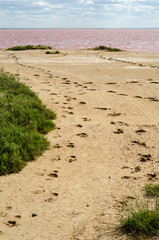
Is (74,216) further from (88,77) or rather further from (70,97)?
(88,77)

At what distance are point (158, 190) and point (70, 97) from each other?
529cm

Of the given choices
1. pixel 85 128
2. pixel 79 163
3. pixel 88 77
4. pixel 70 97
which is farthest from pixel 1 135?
pixel 88 77

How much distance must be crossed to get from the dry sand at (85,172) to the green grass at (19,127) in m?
0.16

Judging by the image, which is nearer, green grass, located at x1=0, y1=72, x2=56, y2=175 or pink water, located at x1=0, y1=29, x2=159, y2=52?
green grass, located at x1=0, y1=72, x2=56, y2=175

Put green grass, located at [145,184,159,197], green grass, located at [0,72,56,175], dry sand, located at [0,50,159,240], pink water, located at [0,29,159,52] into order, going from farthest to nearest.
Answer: pink water, located at [0,29,159,52]
green grass, located at [0,72,56,175]
green grass, located at [145,184,159,197]
dry sand, located at [0,50,159,240]

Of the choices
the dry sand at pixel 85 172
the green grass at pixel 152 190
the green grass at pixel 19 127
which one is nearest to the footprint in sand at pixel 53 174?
the dry sand at pixel 85 172

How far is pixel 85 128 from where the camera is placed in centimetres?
633

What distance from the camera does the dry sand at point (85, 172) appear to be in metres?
3.21

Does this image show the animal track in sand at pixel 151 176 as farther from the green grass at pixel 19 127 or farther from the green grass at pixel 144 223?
the green grass at pixel 19 127

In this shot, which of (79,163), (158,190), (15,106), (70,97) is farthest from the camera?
(70,97)

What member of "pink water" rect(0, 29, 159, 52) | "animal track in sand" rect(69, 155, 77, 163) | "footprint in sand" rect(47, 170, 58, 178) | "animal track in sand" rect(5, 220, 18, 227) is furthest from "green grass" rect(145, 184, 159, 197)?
"pink water" rect(0, 29, 159, 52)

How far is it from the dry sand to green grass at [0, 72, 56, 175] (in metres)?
0.16

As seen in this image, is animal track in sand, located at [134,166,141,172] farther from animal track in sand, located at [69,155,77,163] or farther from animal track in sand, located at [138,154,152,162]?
animal track in sand, located at [69,155,77,163]

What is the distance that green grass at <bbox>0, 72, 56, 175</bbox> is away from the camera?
4511 mm
